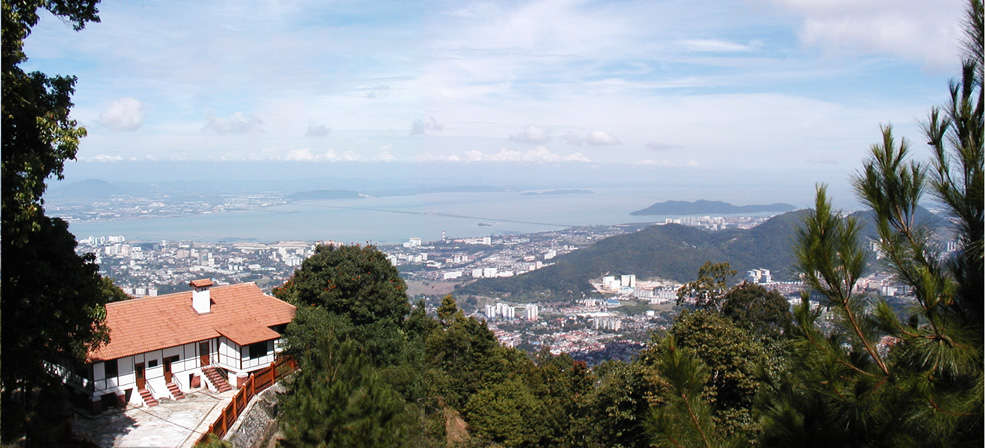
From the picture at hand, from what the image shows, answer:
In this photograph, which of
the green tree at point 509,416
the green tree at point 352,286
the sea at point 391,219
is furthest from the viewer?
the sea at point 391,219

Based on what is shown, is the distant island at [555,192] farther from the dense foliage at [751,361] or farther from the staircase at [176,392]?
the staircase at [176,392]

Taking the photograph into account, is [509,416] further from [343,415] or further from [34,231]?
[34,231]

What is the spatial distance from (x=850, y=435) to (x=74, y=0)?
20.4 feet

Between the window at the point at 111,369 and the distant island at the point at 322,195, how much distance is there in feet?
143

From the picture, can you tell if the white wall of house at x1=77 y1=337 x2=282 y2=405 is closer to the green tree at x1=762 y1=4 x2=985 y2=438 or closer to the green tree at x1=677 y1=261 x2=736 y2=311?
the green tree at x1=677 y1=261 x2=736 y2=311

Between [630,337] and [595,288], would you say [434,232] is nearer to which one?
[595,288]

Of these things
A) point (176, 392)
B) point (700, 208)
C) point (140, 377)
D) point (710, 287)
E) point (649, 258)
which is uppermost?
point (700, 208)

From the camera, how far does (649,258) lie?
2052 inches

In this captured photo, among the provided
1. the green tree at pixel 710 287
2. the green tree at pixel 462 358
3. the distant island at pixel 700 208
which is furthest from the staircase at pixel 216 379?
the distant island at pixel 700 208

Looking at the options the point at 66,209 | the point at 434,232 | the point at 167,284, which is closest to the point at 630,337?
the point at 167,284

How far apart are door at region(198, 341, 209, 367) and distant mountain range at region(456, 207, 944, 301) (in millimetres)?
36035

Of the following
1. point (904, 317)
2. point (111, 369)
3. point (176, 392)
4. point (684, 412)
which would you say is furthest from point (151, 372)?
point (904, 317)

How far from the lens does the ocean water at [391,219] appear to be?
32.7 m

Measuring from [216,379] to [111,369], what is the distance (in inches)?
66.5
